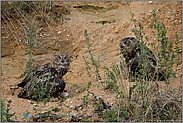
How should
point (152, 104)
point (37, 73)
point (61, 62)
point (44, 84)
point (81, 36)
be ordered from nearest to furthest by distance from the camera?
1. point (152, 104)
2. point (44, 84)
3. point (37, 73)
4. point (61, 62)
5. point (81, 36)

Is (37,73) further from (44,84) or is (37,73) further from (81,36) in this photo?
(81,36)

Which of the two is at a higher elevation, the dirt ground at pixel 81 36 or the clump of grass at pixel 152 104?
the dirt ground at pixel 81 36

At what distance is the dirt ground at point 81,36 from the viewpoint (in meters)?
6.18

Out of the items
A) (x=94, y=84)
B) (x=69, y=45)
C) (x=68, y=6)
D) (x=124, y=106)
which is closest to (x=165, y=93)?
(x=124, y=106)

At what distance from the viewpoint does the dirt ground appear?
618 centimetres

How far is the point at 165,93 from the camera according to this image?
3990 millimetres

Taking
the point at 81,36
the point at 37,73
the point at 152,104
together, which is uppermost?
the point at 81,36

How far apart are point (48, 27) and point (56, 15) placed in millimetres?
538

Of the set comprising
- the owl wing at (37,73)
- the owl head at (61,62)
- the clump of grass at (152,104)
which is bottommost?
the clump of grass at (152,104)

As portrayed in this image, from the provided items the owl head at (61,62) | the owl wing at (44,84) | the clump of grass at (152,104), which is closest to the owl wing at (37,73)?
the owl wing at (44,84)

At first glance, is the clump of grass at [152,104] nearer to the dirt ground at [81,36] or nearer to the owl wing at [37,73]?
the dirt ground at [81,36]

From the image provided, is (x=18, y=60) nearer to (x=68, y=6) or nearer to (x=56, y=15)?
(x=56, y=15)

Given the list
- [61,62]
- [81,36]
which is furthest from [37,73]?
[81,36]

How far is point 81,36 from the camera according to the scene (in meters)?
7.30
